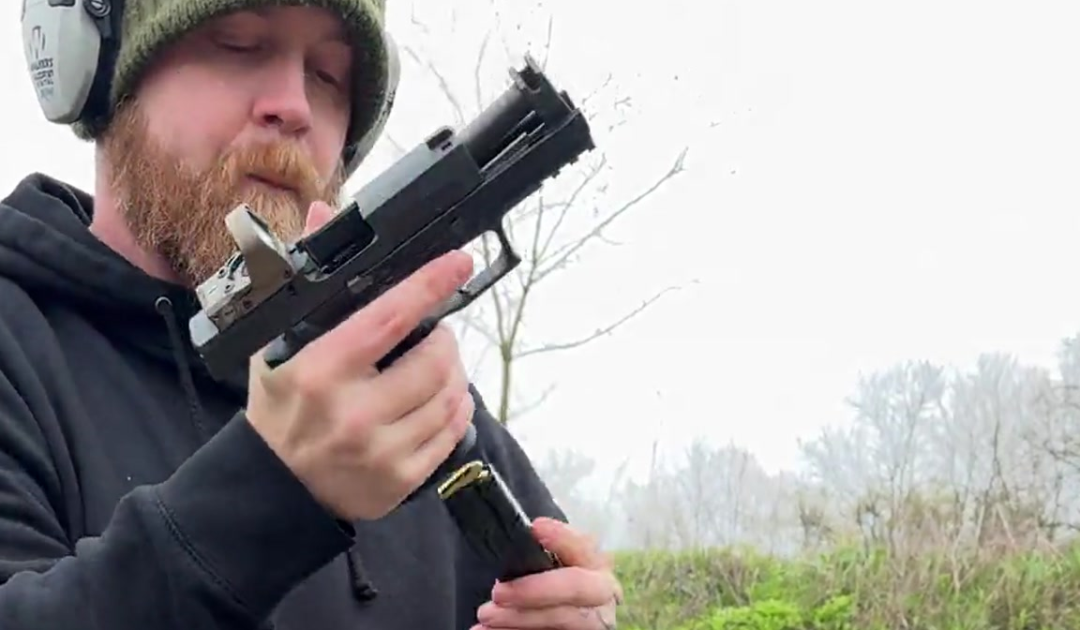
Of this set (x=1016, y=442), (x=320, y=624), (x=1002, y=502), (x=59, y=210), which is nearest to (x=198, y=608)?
(x=320, y=624)

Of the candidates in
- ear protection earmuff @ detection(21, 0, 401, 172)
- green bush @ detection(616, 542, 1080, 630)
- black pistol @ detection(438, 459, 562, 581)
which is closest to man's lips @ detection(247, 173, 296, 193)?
ear protection earmuff @ detection(21, 0, 401, 172)

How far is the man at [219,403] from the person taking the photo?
104cm

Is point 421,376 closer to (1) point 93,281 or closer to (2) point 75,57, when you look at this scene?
(1) point 93,281

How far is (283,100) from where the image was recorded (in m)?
1.58

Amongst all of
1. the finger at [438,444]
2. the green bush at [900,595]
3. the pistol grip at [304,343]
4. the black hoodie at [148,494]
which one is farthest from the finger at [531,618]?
the green bush at [900,595]

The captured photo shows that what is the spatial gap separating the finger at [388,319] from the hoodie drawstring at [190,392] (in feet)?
1.77

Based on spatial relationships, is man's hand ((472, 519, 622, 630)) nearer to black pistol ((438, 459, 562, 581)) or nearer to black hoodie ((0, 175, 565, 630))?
black pistol ((438, 459, 562, 581))

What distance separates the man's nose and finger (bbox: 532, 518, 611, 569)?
2.05 ft

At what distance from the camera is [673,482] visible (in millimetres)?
8781

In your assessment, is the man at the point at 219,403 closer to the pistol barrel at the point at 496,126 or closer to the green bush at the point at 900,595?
the pistol barrel at the point at 496,126

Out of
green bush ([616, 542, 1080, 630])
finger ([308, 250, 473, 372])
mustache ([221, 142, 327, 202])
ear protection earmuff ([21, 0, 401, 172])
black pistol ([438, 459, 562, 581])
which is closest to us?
finger ([308, 250, 473, 372])

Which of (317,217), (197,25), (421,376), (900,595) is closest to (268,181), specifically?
(197,25)

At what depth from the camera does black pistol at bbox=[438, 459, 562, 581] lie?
4.74 feet

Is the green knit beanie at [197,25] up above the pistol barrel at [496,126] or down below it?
above
